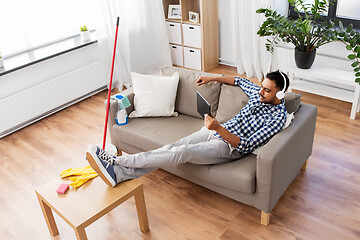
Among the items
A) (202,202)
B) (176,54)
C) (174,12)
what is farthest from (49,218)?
(174,12)

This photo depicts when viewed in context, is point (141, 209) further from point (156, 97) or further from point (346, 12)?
point (346, 12)

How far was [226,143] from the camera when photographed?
2.49 metres

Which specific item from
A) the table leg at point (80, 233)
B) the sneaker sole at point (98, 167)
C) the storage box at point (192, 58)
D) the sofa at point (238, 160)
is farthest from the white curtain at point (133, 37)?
the table leg at point (80, 233)

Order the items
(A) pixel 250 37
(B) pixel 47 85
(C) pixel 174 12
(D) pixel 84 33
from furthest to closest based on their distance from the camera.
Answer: (C) pixel 174 12, (A) pixel 250 37, (D) pixel 84 33, (B) pixel 47 85

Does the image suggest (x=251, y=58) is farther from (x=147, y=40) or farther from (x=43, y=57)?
(x=43, y=57)

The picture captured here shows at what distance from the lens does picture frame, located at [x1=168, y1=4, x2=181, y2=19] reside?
4.76 meters

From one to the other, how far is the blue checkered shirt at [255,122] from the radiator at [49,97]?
2132mm

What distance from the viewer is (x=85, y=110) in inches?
162

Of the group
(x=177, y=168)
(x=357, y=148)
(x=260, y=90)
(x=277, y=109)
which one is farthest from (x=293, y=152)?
(x=357, y=148)

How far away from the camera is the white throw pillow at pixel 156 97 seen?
3000 mm

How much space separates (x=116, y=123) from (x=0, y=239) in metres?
1.16

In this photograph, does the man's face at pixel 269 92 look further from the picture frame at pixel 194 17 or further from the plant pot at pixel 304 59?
the picture frame at pixel 194 17

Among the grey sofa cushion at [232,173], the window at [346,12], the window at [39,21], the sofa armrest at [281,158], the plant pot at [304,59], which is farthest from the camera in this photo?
the window at [346,12]

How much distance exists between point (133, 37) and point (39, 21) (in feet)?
3.68
